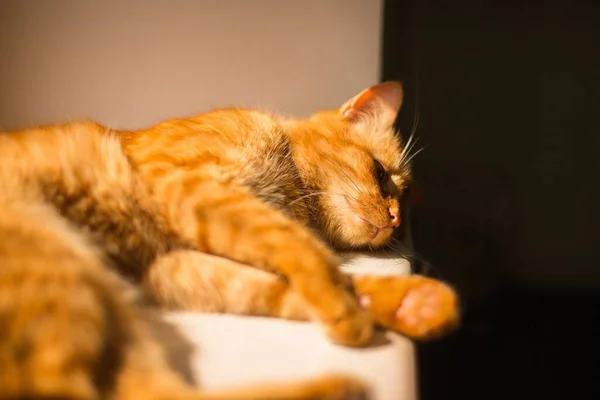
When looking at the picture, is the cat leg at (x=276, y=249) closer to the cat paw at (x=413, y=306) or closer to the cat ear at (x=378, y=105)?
the cat paw at (x=413, y=306)

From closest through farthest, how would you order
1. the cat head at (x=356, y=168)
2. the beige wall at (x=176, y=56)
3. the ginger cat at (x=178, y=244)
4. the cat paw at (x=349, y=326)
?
1. the ginger cat at (x=178, y=244)
2. the cat paw at (x=349, y=326)
3. the cat head at (x=356, y=168)
4. the beige wall at (x=176, y=56)

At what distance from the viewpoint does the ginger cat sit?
0.72 meters

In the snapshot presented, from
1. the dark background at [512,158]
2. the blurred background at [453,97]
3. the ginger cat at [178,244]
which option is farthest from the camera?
the dark background at [512,158]

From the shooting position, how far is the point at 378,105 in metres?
1.67

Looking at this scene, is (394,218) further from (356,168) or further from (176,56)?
(176,56)

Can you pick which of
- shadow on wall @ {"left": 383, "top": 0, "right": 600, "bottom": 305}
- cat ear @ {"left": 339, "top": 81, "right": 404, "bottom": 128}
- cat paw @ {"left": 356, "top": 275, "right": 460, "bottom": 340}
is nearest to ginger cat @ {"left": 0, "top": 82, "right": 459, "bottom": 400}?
cat paw @ {"left": 356, "top": 275, "right": 460, "bottom": 340}

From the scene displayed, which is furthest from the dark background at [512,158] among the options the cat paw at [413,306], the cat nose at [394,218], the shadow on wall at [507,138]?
the cat paw at [413,306]

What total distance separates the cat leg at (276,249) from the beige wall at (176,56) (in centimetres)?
125

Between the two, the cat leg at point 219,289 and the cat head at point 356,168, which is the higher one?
the cat head at point 356,168

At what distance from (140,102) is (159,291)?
1.47 m

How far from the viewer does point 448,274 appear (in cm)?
164

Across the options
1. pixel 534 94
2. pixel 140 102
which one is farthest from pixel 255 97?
pixel 534 94

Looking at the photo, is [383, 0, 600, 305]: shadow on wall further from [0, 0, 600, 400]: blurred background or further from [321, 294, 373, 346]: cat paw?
[321, 294, 373, 346]: cat paw

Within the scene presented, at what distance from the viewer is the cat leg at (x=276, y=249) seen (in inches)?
36.5
